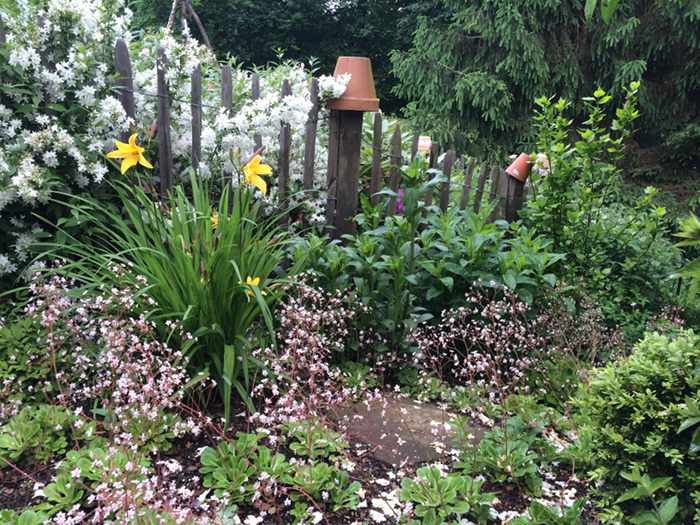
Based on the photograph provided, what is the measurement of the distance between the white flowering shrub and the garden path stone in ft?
5.38

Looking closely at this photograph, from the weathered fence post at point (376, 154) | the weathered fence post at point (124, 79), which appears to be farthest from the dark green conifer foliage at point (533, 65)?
the weathered fence post at point (124, 79)

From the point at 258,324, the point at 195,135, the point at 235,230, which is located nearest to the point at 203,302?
the point at 235,230

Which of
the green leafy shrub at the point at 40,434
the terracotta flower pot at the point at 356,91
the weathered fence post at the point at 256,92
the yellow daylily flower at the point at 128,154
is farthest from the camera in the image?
the terracotta flower pot at the point at 356,91

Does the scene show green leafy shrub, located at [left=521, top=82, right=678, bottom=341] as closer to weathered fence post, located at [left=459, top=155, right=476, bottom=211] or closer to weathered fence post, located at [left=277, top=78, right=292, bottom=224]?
weathered fence post, located at [left=459, top=155, right=476, bottom=211]

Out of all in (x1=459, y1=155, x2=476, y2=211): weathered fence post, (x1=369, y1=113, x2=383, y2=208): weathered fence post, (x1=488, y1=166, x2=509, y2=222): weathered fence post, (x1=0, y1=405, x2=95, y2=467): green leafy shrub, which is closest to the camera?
(x1=0, y1=405, x2=95, y2=467): green leafy shrub

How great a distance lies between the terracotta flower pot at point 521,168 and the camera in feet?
13.8

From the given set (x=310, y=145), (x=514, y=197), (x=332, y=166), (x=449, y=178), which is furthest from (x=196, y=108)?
(x=514, y=197)

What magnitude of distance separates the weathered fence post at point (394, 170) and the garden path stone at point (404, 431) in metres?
1.68

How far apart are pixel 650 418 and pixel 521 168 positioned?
2.85 metres

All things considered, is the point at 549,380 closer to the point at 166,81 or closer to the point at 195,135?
the point at 195,135

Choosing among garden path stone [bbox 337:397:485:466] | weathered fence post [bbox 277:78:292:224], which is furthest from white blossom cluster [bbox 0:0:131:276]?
garden path stone [bbox 337:397:485:466]

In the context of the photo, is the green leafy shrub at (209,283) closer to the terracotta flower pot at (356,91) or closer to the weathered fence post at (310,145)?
the weathered fence post at (310,145)

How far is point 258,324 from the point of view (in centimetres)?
274

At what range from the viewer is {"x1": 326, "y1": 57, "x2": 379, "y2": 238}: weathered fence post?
11.5 feet
